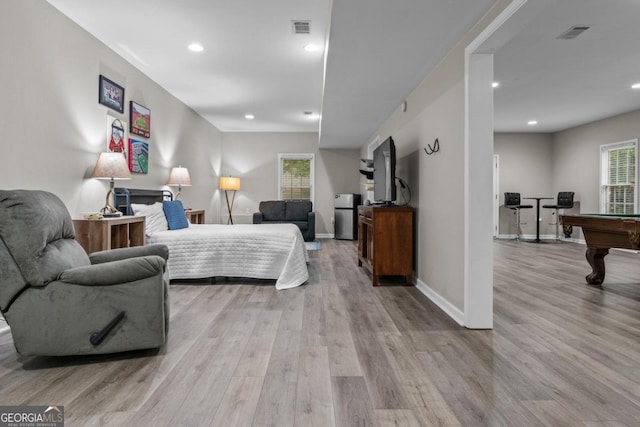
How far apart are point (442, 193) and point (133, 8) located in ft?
10.3

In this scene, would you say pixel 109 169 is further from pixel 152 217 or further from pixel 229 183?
pixel 229 183

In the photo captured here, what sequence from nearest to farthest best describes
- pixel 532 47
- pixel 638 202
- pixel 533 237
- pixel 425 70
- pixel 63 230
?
1. pixel 63 230
2. pixel 425 70
3. pixel 532 47
4. pixel 638 202
5. pixel 533 237

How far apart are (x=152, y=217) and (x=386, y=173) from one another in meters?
2.74

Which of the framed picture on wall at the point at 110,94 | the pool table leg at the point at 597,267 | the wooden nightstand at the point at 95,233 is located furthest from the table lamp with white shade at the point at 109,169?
the pool table leg at the point at 597,267

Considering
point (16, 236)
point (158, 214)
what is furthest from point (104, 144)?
point (16, 236)

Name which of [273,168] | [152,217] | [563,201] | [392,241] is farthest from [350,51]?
[563,201]

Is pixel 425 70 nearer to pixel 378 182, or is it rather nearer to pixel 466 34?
pixel 466 34

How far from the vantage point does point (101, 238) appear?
3.14 meters

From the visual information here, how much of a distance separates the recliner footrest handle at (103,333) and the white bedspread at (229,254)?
1.99 meters

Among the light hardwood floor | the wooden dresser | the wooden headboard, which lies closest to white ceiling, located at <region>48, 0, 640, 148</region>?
the wooden dresser

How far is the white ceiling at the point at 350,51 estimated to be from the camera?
272 centimetres

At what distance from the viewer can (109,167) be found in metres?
3.52

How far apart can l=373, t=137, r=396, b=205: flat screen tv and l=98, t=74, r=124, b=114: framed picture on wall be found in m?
3.06

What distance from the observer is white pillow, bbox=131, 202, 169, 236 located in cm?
411
